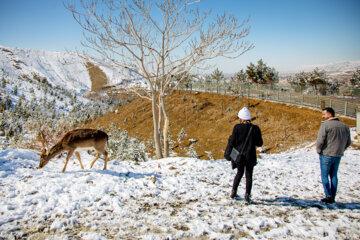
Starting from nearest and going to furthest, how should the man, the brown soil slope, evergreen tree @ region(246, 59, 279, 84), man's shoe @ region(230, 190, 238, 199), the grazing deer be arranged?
the man
man's shoe @ region(230, 190, 238, 199)
the grazing deer
the brown soil slope
evergreen tree @ region(246, 59, 279, 84)

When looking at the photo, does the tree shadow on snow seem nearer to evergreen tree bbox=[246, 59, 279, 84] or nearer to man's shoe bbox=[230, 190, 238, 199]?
man's shoe bbox=[230, 190, 238, 199]

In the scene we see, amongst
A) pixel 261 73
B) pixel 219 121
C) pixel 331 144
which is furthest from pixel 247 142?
pixel 261 73

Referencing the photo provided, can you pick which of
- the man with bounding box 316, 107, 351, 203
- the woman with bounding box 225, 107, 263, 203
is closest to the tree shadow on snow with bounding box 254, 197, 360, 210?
the man with bounding box 316, 107, 351, 203

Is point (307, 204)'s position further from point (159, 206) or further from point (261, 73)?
point (261, 73)

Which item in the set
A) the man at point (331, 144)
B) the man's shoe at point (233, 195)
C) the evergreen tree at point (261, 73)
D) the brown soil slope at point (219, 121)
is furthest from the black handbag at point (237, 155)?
the evergreen tree at point (261, 73)

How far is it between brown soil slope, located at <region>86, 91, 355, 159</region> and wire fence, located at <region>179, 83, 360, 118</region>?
1.24 m

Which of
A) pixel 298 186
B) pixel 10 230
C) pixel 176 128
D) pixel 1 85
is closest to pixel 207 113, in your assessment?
pixel 176 128

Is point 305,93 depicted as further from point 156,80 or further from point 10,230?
point 10,230

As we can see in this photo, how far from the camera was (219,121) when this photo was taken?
4116 centimetres

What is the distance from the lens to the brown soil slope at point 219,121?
24.0 metres

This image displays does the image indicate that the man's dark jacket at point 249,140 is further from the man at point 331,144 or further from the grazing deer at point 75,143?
the grazing deer at point 75,143

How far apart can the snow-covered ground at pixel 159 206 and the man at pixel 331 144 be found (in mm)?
612

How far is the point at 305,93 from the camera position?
30.0m

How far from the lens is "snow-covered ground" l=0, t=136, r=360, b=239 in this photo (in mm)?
3252
